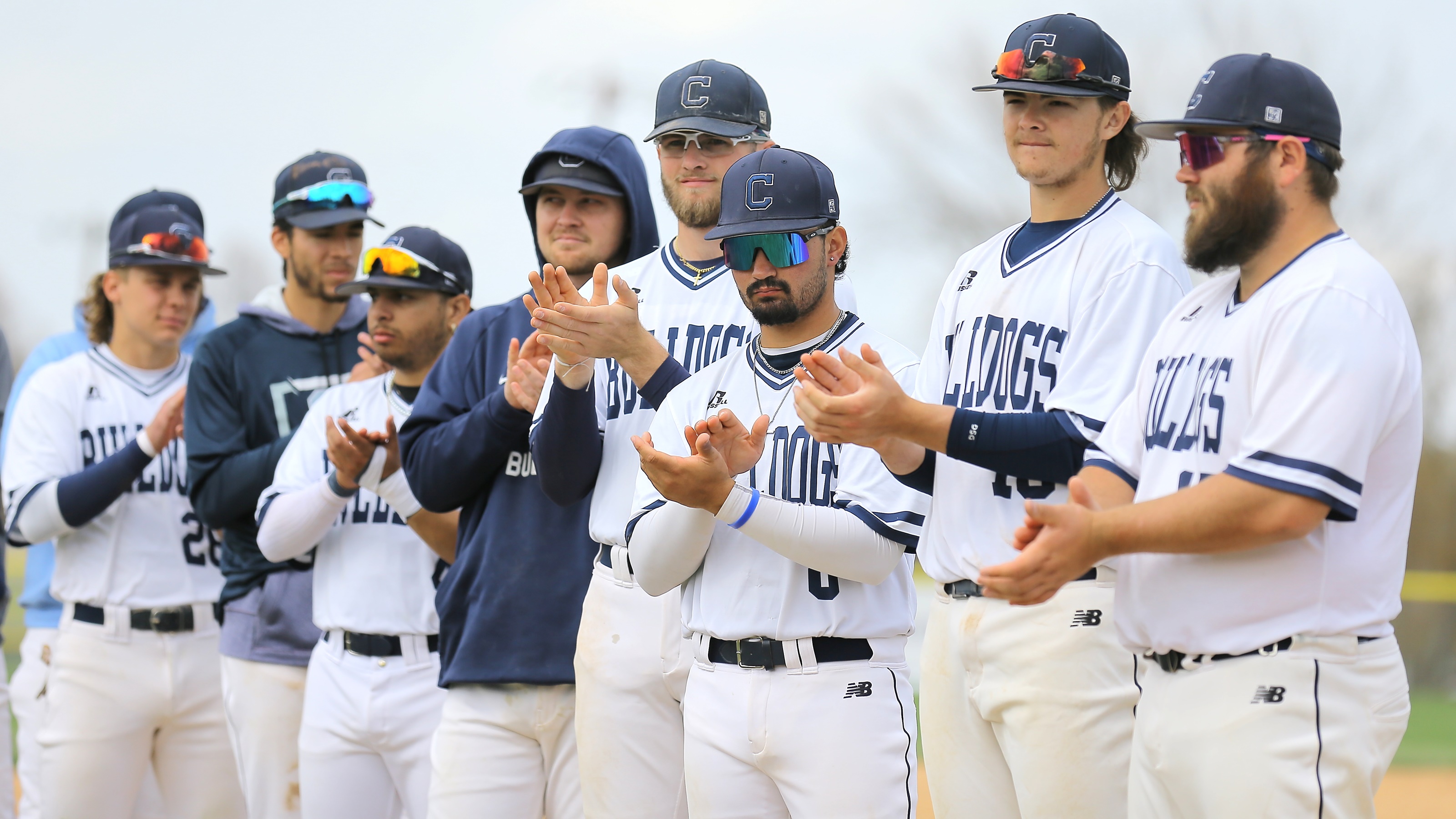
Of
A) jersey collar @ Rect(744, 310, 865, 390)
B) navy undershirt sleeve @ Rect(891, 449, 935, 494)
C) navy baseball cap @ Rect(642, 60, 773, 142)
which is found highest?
navy baseball cap @ Rect(642, 60, 773, 142)

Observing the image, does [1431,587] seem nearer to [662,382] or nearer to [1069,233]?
[1069,233]

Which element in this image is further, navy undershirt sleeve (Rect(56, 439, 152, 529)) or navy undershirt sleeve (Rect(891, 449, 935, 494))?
navy undershirt sleeve (Rect(56, 439, 152, 529))

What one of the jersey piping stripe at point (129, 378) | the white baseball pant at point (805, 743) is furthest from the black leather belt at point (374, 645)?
the jersey piping stripe at point (129, 378)

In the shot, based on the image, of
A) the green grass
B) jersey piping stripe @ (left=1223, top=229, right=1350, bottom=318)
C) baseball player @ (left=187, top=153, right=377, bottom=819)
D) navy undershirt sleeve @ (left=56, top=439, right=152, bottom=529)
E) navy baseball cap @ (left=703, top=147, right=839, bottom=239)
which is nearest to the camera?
jersey piping stripe @ (left=1223, top=229, right=1350, bottom=318)

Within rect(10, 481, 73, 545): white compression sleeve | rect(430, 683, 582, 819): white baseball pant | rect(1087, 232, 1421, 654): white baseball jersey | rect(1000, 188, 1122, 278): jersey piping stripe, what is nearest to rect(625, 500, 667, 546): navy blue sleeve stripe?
rect(430, 683, 582, 819): white baseball pant

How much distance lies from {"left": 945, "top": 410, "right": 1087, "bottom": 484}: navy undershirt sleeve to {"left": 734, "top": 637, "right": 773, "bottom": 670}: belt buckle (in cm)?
62

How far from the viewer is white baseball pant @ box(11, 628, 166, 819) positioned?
5.11 metres

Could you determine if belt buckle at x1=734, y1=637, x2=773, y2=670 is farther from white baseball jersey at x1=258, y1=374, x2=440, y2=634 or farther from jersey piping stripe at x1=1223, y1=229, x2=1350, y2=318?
white baseball jersey at x1=258, y1=374, x2=440, y2=634

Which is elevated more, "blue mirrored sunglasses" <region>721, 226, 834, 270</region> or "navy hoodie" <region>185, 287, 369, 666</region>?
"blue mirrored sunglasses" <region>721, 226, 834, 270</region>

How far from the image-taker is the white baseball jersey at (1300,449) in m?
2.36

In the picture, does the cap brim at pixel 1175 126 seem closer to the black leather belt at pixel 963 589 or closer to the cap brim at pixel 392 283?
the black leather belt at pixel 963 589

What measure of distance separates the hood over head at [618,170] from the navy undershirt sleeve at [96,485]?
175cm

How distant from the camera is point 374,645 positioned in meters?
4.21

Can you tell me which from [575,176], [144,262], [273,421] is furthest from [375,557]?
[144,262]
